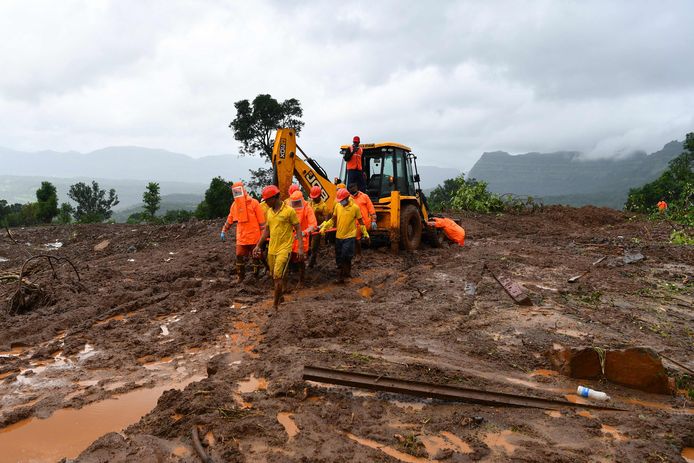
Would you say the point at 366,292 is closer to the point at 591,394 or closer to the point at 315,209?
the point at 315,209

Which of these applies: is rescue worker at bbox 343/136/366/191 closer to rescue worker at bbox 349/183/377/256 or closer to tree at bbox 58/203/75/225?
rescue worker at bbox 349/183/377/256

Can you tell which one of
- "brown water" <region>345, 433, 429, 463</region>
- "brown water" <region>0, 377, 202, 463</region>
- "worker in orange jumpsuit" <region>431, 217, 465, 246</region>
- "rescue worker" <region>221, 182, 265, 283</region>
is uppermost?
"rescue worker" <region>221, 182, 265, 283</region>

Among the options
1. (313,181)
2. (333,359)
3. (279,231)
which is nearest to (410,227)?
(313,181)

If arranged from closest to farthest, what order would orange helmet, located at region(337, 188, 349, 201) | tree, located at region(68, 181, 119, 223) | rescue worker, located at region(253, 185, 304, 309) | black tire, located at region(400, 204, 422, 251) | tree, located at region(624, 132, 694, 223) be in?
rescue worker, located at region(253, 185, 304, 309) < orange helmet, located at region(337, 188, 349, 201) < black tire, located at region(400, 204, 422, 251) < tree, located at region(624, 132, 694, 223) < tree, located at region(68, 181, 119, 223)

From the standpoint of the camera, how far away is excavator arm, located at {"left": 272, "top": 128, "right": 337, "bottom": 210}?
28.8 feet

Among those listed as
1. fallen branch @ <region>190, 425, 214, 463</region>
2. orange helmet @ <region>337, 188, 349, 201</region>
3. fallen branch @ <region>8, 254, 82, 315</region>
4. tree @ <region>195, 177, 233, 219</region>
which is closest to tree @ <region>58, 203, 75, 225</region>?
tree @ <region>195, 177, 233, 219</region>

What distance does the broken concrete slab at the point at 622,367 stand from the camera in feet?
13.8

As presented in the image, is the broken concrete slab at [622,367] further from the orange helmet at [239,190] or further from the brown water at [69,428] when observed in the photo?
the orange helmet at [239,190]

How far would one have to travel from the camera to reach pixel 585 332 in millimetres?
5547

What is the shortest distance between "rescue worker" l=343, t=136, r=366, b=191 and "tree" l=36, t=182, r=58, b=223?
25.9 meters

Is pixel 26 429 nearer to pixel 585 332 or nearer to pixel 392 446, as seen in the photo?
pixel 392 446

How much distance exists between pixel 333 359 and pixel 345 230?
3.74 meters

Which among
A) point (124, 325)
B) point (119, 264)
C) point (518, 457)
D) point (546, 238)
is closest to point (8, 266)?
point (119, 264)

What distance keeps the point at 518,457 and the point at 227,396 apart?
2.30 m
